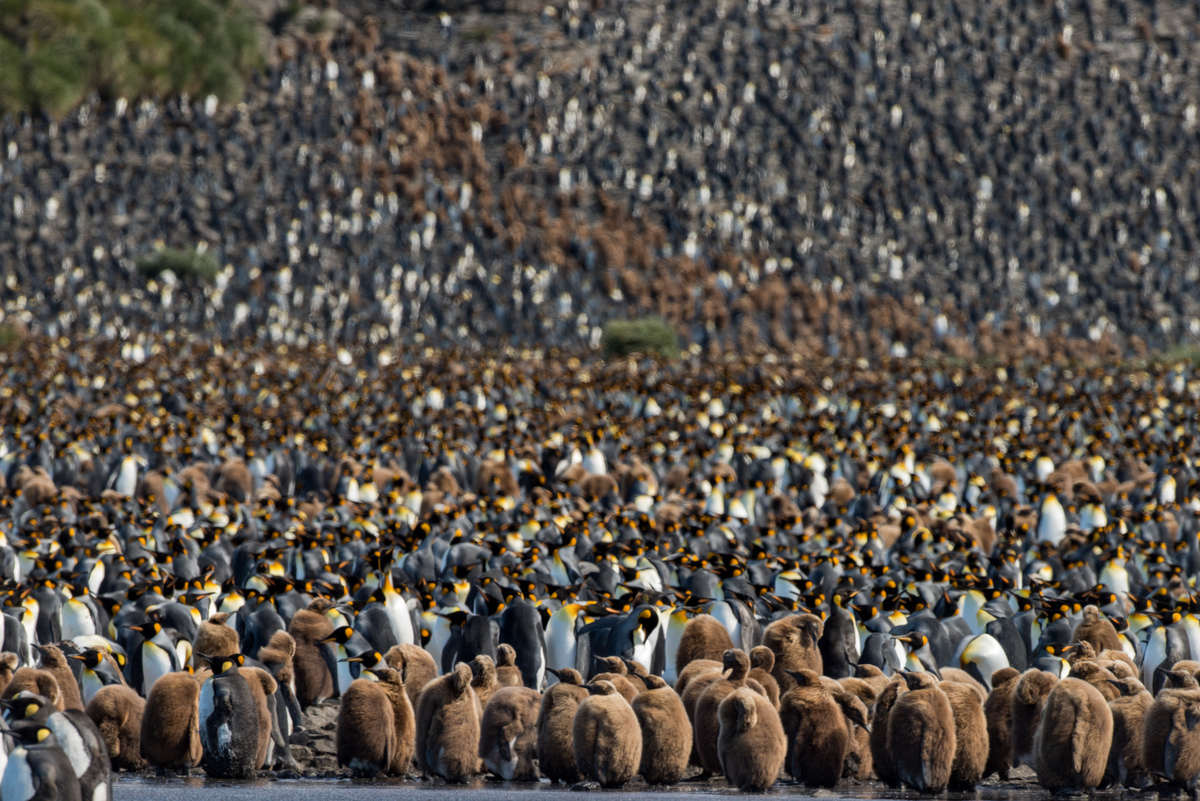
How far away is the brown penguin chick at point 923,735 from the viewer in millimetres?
7582

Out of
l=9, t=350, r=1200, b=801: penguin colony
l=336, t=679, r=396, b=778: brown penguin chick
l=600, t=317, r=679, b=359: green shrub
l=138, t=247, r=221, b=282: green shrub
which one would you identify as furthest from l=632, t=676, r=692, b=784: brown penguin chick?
l=138, t=247, r=221, b=282: green shrub

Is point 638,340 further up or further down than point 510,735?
further up

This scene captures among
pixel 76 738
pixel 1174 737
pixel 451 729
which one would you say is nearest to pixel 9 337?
pixel 451 729

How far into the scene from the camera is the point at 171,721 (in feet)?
26.7

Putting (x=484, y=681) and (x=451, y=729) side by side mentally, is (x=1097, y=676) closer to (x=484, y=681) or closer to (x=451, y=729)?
(x=484, y=681)

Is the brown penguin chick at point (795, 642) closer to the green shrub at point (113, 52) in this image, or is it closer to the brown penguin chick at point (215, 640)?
the brown penguin chick at point (215, 640)

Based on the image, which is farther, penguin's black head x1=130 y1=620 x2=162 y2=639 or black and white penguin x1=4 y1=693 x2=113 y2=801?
penguin's black head x1=130 y1=620 x2=162 y2=639

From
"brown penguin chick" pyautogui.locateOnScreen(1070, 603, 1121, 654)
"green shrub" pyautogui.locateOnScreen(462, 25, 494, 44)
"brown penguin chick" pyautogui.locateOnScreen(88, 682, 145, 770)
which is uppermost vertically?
"green shrub" pyautogui.locateOnScreen(462, 25, 494, 44)

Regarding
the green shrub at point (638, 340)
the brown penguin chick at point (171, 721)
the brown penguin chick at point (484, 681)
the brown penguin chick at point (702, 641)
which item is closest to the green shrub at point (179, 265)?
the green shrub at point (638, 340)

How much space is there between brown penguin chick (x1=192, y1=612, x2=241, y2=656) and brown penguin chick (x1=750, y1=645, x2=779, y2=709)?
336 cm

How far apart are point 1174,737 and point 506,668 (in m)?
3.82

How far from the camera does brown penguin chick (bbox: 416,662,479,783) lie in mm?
7949

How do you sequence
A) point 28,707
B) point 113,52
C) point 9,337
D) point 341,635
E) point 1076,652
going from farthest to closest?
point 113,52
point 9,337
point 341,635
point 1076,652
point 28,707

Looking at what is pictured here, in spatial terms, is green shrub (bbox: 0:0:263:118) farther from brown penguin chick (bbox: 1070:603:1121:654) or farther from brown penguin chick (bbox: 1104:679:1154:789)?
brown penguin chick (bbox: 1104:679:1154:789)
